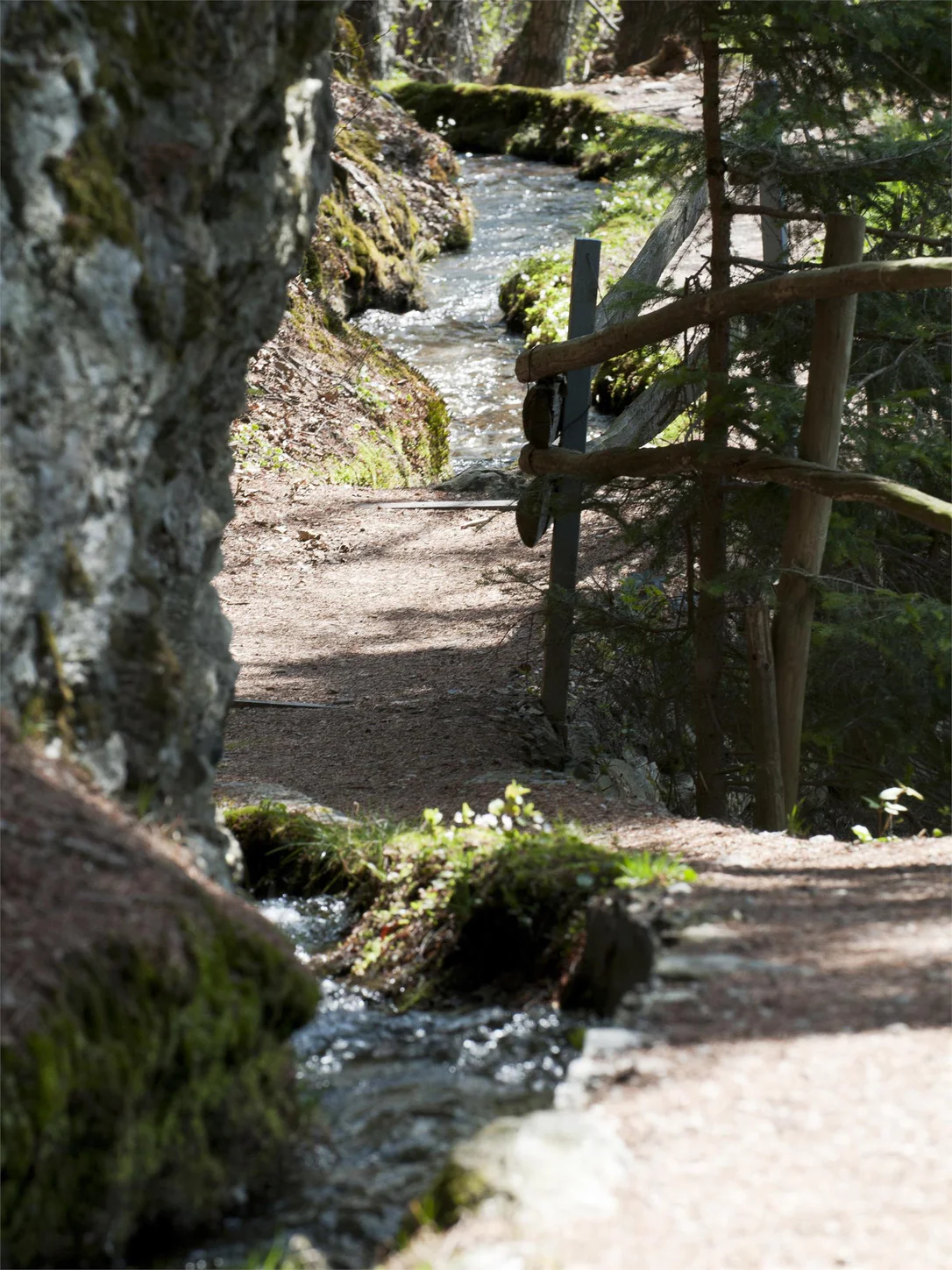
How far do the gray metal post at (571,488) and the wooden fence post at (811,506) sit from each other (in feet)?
4.54

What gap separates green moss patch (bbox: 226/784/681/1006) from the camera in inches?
166

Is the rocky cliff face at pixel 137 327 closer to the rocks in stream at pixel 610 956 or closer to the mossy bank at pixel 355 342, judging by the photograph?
the rocks in stream at pixel 610 956

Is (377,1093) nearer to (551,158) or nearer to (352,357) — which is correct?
(352,357)

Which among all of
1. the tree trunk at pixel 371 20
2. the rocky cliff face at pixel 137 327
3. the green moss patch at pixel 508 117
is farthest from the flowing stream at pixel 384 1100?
the green moss patch at pixel 508 117

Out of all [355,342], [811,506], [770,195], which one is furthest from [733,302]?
[355,342]

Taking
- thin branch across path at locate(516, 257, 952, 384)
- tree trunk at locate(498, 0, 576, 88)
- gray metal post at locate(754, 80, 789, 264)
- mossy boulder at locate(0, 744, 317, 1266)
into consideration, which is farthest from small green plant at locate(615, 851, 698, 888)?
tree trunk at locate(498, 0, 576, 88)

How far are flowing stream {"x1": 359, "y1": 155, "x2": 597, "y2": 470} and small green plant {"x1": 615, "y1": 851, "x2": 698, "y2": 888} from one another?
976 centimetres

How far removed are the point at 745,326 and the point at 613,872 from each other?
148 inches

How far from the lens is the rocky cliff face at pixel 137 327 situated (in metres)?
3.08

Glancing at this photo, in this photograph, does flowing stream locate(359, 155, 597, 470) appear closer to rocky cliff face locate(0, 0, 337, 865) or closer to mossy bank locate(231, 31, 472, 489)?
mossy bank locate(231, 31, 472, 489)

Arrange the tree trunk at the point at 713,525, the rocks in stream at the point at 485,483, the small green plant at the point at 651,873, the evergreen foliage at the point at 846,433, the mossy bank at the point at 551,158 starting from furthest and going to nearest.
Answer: the mossy bank at the point at 551,158 → the rocks in stream at the point at 485,483 → the tree trunk at the point at 713,525 → the evergreen foliage at the point at 846,433 → the small green plant at the point at 651,873

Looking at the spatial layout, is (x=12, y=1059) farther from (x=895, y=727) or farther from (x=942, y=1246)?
(x=895, y=727)

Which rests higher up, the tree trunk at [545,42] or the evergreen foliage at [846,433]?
the tree trunk at [545,42]

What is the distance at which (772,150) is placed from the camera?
21.1 ft
